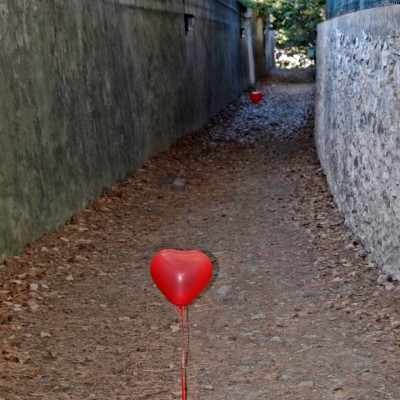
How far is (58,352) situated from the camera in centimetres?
438

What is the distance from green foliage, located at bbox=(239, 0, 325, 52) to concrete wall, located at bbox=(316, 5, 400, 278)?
1947 centimetres

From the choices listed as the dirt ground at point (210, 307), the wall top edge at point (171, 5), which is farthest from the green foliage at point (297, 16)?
the dirt ground at point (210, 307)

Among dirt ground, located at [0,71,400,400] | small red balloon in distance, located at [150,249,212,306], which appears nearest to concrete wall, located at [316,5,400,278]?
dirt ground, located at [0,71,400,400]

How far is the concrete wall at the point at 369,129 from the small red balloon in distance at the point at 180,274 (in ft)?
5.96

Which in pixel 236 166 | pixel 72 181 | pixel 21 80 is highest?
pixel 21 80

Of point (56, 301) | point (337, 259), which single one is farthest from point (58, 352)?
point (337, 259)

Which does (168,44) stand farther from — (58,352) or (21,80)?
(58,352)

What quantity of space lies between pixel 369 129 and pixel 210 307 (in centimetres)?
219

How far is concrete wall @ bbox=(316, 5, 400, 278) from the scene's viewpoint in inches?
194

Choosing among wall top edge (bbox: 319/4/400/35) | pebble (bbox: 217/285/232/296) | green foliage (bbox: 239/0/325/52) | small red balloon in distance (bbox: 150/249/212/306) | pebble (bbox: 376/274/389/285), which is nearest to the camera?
small red balloon in distance (bbox: 150/249/212/306)

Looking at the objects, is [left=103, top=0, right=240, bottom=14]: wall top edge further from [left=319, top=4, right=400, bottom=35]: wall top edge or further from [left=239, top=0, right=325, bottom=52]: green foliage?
[left=239, top=0, right=325, bottom=52]: green foliage

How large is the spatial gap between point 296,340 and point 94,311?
165 cm

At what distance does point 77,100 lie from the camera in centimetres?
741

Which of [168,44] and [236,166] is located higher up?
[168,44]
